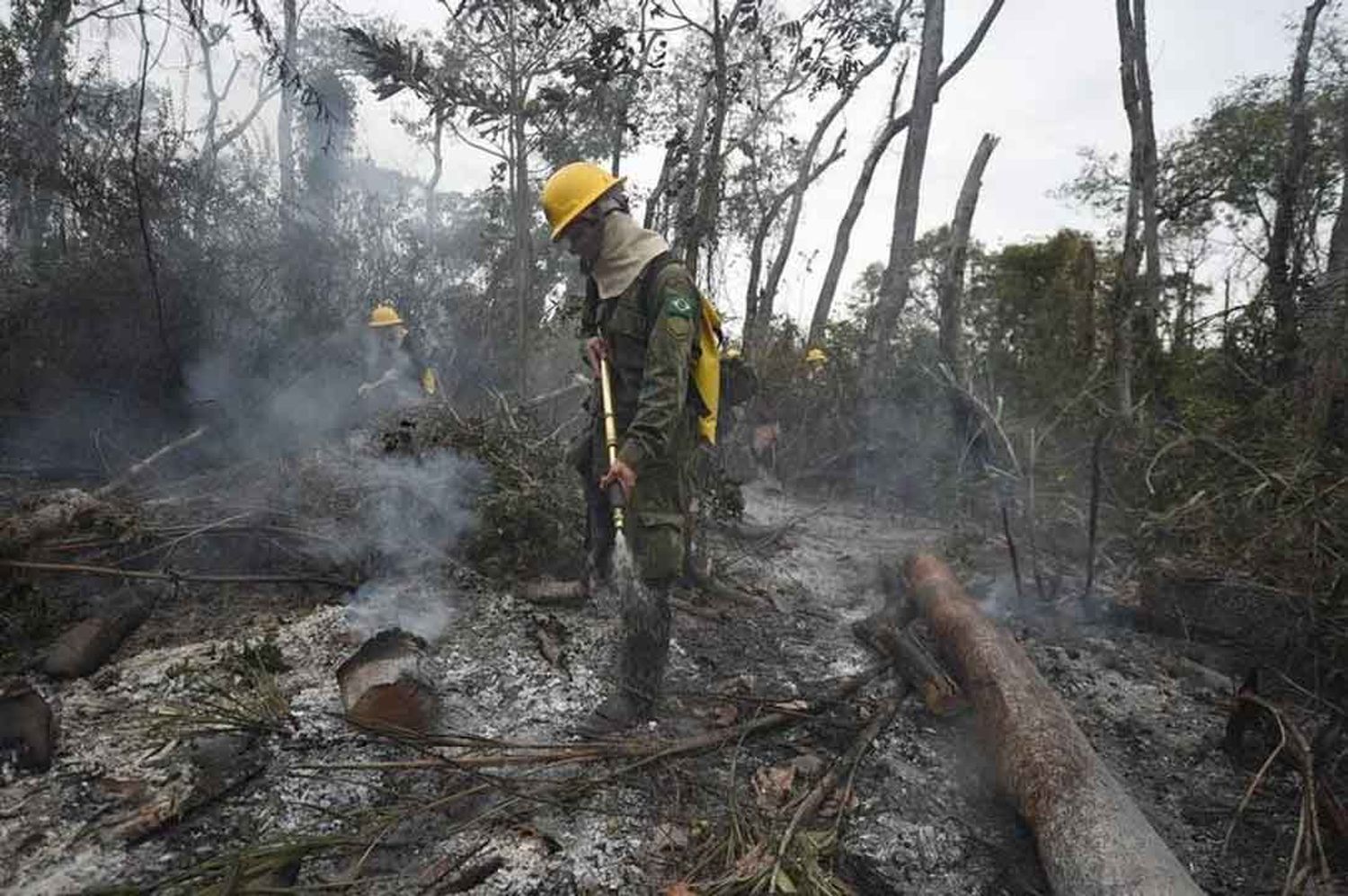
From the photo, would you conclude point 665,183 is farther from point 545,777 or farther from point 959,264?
point 545,777

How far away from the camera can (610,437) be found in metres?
2.69

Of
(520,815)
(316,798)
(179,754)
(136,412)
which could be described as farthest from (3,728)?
(136,412)

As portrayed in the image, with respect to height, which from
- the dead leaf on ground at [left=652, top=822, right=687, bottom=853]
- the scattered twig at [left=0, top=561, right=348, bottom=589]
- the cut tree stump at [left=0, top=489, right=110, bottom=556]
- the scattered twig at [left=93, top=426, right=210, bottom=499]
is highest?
the scattered twig at [left=93, top=426, right=210, bottom=499]

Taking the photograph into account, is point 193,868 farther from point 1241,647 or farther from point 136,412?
point 136,412

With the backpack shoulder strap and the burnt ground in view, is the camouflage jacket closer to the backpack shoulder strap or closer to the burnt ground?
the backpack shoulder strap

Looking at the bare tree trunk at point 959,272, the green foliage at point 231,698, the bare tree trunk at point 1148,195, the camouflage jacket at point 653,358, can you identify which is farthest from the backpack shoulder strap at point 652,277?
the bare tree trunk at point 1148,195

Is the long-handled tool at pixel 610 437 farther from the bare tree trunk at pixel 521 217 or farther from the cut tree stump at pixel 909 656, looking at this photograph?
the bare tree trunk at pixel 521 217

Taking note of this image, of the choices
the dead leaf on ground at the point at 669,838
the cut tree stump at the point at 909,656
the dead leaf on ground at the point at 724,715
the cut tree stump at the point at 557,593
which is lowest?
the dead leaf on ground at the point at 669,838

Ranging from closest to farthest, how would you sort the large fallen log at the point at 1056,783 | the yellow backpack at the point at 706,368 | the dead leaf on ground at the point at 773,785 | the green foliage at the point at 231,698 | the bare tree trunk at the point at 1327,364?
the large fallen log at the point at 1056,783, the green foliage at the point at 231,698, the dead leaf on ground at the point at 773,785, the yellow backpack at the point at 706,368, the bare tree trunk at the point at 1327,364

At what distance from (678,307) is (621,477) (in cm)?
61

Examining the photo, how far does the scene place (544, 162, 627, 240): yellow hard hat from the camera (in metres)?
2.61

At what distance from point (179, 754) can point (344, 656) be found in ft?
2.55

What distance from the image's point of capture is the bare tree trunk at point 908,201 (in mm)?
8367

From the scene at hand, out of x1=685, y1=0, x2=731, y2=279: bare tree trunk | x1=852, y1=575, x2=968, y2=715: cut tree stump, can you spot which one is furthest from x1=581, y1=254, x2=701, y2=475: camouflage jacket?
x1=685, y1=0, x2=731, y2=279: bare tree trunk
